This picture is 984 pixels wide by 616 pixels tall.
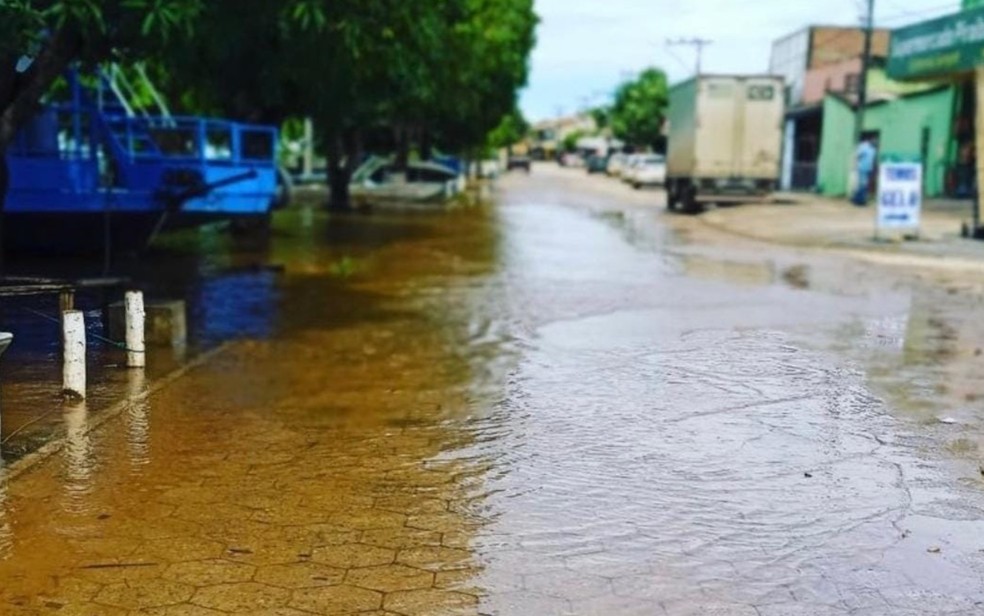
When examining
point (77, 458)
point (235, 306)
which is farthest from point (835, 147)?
point (77, 458)

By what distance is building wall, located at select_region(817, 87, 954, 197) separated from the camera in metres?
30.2

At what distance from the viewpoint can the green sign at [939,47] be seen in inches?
934

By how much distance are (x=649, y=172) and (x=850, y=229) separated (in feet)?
98.9

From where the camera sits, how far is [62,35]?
9.19 metres

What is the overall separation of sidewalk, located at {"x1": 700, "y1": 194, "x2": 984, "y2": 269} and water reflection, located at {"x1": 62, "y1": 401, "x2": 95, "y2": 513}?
13.6 meters

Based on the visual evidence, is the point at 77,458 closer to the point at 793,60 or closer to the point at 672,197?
the point at 672,197

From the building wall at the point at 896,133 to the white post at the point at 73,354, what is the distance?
2198cm

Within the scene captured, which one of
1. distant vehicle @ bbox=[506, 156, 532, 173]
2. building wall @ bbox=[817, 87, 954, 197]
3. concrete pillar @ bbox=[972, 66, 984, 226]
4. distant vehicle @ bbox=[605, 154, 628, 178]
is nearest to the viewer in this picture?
concrete pillar @ bbox=[972, 66, 984, 226]

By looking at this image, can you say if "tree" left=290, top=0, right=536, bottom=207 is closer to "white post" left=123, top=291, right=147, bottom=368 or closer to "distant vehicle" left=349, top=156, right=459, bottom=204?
"distant vehicle" left=349, top=156, right=459, bottom=204

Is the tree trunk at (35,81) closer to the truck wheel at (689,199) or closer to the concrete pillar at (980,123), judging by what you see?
the concrete pillar at (980,123)

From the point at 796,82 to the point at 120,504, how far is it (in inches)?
1820

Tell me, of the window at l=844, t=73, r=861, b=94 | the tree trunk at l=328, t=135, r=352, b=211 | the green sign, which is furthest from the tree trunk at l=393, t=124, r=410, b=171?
the green sign

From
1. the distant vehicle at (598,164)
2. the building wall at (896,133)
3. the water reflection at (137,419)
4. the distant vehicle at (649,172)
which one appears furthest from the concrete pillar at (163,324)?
the distant vehicle at (598,164)

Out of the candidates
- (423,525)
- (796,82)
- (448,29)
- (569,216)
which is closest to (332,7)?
(423,525)
